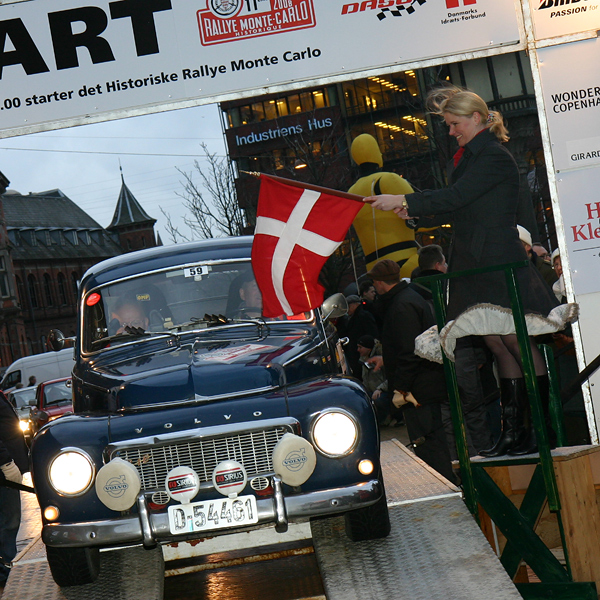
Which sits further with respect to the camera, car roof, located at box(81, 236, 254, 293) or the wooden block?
car roof, located at box(81, 236, 254, 293)

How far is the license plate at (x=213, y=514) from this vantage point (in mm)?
4176

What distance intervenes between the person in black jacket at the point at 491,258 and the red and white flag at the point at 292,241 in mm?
709

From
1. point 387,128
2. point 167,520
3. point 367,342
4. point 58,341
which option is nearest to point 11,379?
point 367,342

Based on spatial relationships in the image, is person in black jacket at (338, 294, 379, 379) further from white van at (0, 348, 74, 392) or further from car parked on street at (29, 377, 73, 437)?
white van at (0, 348, 74, 392)

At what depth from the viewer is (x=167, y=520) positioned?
13.7ft

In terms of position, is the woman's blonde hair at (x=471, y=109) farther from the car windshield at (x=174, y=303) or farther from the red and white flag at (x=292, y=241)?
the car windshield at (x=174, y=303)

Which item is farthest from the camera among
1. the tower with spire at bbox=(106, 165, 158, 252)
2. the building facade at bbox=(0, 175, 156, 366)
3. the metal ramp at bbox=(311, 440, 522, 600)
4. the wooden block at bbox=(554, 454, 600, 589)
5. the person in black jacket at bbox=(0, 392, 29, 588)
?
the tower with spire at bbox=(106, 165, 158, 252)

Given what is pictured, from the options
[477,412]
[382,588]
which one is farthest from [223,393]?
[477,412]

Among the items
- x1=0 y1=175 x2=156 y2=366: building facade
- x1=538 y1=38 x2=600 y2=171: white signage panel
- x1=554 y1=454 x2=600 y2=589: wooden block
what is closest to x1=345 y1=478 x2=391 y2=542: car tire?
x1=554 y1=454 x2=600 y2=589: wooden block

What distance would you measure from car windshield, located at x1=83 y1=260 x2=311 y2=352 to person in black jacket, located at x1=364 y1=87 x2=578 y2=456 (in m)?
1.32

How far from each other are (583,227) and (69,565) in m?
4.06

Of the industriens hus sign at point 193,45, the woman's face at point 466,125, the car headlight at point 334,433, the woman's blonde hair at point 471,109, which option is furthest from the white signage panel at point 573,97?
the car headlight at point 334,433

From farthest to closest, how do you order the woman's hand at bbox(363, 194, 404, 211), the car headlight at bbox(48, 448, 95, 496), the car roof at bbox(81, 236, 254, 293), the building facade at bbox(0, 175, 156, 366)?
the building facade at bbox(0, 175, 156, 366), the car roof at bbox(81, 236, 254, 293), the woman's hand at bbox(363, 194, 404, 211), the car headlight at bbox(48, 448, 95, 496)

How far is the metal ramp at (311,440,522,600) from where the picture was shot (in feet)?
12.7
